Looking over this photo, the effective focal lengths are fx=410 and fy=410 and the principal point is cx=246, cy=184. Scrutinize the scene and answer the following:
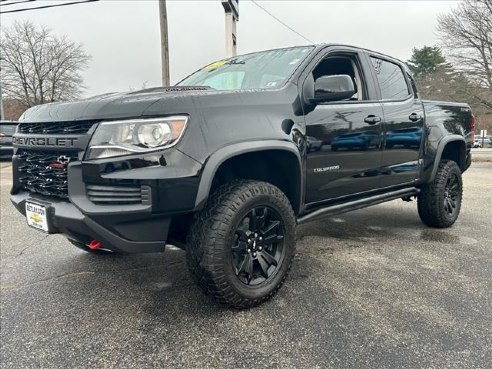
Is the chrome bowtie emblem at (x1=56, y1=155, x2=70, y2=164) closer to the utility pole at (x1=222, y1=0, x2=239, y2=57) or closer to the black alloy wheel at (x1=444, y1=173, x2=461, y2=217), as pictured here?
the black alloy wheel at (x1=444, y1=173, x2=461, y2=217)

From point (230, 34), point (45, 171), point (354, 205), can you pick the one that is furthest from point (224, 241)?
point (230, 34)

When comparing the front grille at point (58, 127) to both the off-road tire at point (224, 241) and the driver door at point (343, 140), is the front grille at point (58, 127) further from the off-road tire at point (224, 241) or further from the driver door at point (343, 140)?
the driver door at point (343, 140)

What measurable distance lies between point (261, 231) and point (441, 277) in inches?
61.5

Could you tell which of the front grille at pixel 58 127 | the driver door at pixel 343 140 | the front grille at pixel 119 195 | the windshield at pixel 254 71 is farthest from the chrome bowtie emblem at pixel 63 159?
the driver door at pixel 343 140

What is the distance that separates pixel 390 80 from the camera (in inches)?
162

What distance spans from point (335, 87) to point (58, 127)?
1.82 metres

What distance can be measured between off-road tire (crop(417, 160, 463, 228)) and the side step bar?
0.23m

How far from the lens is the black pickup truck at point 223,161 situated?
2203mm

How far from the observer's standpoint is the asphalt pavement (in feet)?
7.07

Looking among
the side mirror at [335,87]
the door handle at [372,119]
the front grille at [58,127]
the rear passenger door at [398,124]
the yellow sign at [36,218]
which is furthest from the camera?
the rear passenger door at [398,124]

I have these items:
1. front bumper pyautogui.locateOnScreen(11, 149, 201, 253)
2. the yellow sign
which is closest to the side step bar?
front bumper pyautogui.locateOnScreen(11, 149, 201, 253)

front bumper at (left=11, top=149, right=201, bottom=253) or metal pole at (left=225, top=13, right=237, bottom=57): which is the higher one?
metal pole at (left=225, top=13, right=237, bottom=57)

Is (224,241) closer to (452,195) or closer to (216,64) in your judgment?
(216,64)

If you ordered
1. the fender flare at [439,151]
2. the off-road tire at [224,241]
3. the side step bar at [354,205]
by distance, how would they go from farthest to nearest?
1. the fender flare at [439,151]
2. the side step bar at [354,205]
3. the off-road tire at [224,241]
